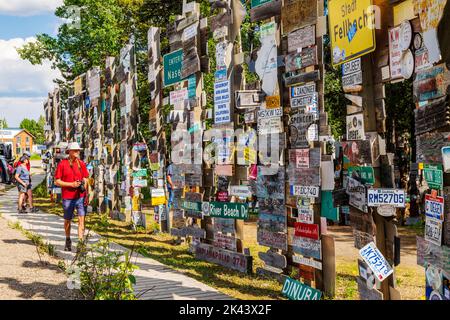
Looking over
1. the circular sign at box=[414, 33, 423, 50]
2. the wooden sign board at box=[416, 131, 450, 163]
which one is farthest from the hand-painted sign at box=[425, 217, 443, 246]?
the circular sign at box=[414, 33, 423, 50]

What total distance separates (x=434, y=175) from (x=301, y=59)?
293 cm

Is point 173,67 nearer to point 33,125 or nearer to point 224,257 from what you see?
point 224,257

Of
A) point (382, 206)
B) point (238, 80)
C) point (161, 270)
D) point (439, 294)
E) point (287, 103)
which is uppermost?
point (238, 80)

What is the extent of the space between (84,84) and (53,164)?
515 cm

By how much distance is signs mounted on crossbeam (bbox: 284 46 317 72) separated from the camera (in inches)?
262

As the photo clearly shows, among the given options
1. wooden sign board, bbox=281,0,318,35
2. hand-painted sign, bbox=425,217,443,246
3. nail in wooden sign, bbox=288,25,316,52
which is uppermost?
wooden sign board, bbox=281,0,318,35

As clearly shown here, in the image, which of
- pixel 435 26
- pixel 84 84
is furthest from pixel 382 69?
pixel 84 84

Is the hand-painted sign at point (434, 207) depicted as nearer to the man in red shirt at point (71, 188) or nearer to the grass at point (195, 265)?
the grass at point (195, 265)

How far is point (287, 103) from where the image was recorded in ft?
24.2

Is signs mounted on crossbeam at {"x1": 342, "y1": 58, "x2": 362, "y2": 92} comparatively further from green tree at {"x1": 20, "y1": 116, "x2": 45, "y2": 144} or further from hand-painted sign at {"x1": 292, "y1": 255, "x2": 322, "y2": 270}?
green tree at {"x1": 20, "y1": 116, "x2": 45, "y2": 144}

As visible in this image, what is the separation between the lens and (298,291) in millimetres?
6410

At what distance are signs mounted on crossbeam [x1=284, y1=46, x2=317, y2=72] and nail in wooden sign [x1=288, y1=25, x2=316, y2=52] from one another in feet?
0.22

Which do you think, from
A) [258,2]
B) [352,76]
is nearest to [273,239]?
[352,76]

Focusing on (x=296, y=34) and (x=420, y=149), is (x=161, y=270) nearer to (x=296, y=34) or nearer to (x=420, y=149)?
(x=296, y=34)
